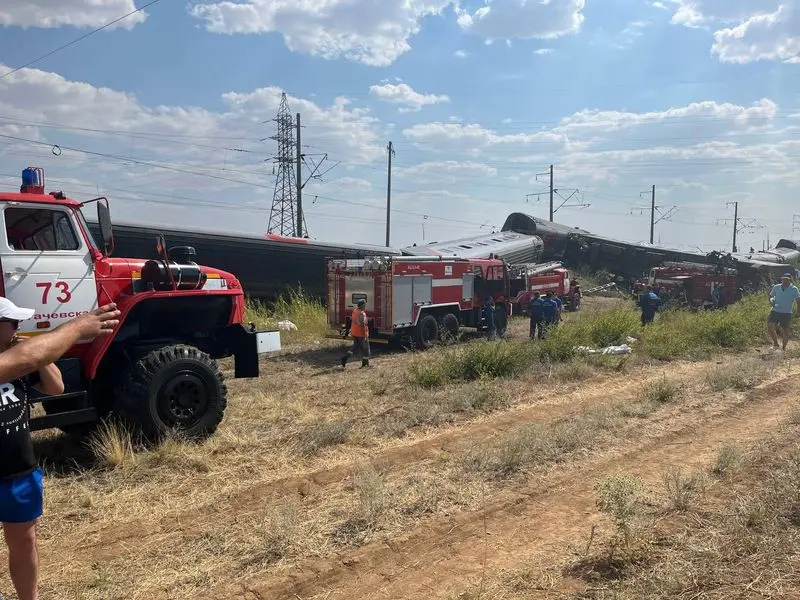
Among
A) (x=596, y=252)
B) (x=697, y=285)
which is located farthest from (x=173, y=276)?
(x=596, y=252)

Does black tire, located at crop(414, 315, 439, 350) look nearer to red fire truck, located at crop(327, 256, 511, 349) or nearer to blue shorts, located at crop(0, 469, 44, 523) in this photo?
red fire truck, located at crop(327, 256, 511, 349)

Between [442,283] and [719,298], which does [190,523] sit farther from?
[719,298]

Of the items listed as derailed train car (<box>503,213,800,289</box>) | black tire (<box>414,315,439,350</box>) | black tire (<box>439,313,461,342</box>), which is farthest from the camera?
derailed train car (<box>503,213,800,289</box>)

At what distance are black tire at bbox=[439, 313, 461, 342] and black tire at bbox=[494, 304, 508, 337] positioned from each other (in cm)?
168

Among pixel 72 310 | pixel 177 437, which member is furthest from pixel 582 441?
pixel 72 310

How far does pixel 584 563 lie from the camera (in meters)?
3.94

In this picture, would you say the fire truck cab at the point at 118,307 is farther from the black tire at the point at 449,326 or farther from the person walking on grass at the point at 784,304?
the person walking on grass at the point at 784,304

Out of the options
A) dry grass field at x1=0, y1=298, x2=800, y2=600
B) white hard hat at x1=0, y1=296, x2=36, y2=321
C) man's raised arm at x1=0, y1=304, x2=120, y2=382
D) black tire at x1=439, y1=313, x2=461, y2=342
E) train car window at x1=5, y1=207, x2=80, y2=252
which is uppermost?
train car window at x1=5, y1=207, x2=80, y2=252

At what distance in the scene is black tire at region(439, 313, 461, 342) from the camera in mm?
15734

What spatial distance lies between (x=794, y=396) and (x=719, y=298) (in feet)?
56.2

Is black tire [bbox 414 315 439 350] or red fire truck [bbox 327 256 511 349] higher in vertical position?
red fire truck [bbox 327 256 511 349]

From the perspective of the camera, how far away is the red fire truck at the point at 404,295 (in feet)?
48.0

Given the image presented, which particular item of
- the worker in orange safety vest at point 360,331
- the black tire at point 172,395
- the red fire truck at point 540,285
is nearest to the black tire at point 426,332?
the worker in orange safety vest at point 360,331

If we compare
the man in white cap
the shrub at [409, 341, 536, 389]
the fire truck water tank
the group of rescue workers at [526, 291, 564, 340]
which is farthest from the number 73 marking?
the group of rescue workers at [526, 291, 564, 340]
